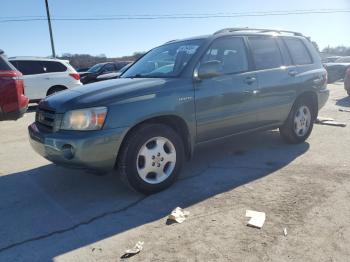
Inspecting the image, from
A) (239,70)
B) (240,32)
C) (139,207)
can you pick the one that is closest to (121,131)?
(139,207)

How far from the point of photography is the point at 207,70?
4.33 m

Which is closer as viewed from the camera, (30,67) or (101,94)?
(101,94)

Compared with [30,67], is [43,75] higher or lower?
lower

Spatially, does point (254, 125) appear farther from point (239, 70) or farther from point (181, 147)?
point (181, 147)

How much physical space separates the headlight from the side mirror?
4.13 ft

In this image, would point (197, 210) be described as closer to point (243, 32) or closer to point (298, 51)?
point (243, 32)

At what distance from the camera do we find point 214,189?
4.27 m

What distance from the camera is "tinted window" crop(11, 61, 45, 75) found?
38.7 ft

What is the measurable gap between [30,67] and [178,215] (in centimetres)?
999

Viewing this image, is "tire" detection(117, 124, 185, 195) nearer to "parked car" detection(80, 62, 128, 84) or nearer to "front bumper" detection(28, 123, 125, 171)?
"front bumper" detection(28, 123, 125, 171)

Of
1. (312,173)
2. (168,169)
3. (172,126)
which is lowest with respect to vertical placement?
(312,173)

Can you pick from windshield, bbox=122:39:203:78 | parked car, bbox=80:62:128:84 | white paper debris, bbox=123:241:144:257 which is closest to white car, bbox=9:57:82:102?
parked car, bbox=80:62:128:84

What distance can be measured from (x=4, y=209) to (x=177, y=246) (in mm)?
1990

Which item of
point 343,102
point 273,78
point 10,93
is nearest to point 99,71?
point 343,102
